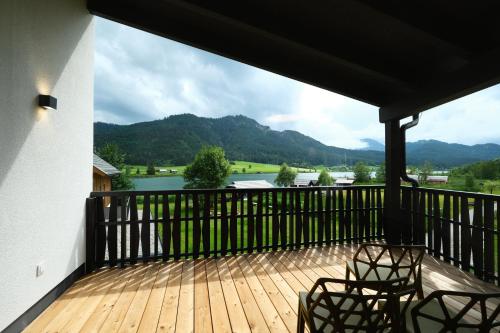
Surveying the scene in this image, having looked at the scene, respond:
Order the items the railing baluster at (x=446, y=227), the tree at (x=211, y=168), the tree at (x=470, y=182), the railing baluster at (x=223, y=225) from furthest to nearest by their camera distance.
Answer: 1. the tree at (x=211, y=168)
2. the tree at (x=470, y=182)
3. the railing baluster at (x=223, y=225)
4. the railing baluster at (x=446, y=227)

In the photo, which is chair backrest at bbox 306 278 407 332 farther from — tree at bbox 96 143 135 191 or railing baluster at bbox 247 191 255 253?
tree at bbox 96 143 135 191

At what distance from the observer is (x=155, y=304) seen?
270 cm

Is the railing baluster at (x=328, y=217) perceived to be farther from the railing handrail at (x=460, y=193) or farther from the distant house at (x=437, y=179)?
the distant house at (x=437, y=179)

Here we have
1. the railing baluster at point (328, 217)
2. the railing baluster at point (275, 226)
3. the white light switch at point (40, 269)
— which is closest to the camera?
the white light switch at point (40, 269)

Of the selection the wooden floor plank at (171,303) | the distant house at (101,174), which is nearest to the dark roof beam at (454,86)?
the wooden floor plank at (171,303)

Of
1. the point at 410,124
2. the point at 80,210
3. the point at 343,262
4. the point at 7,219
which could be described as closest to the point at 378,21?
the point at 410,124

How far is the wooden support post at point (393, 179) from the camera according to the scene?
15.4 feet

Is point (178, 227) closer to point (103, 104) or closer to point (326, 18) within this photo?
point (326, 18)

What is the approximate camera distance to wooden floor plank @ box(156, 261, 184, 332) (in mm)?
2314

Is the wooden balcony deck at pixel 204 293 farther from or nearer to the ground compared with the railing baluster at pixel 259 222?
nearer to the ground

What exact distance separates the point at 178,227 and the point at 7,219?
6.99 feet

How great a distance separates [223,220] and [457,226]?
3.41 meters

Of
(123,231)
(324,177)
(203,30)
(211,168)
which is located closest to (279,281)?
(123,231)

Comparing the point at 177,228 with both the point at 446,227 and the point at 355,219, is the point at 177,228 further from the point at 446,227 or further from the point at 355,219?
the point at 446,227
